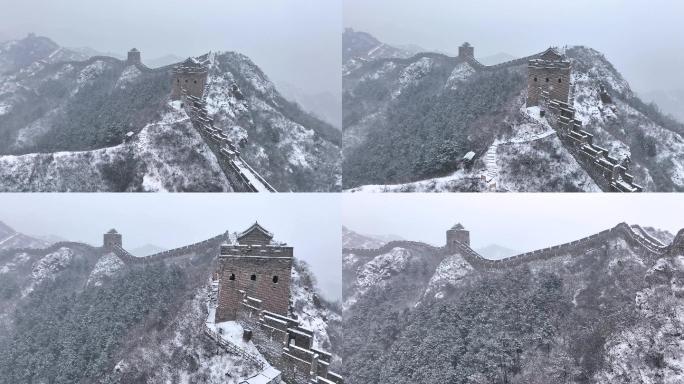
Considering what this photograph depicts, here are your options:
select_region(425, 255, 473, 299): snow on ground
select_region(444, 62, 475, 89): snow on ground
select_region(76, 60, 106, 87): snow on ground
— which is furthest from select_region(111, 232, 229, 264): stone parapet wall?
select_region(444, 62, 475, 89): snow on ground

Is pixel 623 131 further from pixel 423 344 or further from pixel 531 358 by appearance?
pixel 423 344

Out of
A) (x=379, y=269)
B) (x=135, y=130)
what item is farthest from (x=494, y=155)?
(x=135, y=130)

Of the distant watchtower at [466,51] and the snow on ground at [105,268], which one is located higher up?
the distant watchtower at [466,51]

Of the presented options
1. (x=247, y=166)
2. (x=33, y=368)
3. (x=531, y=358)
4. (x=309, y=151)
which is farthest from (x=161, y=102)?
(x=531, y=358)

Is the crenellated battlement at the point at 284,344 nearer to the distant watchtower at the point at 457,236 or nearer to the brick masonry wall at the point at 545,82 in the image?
the distant watchtower at the point at 457,236

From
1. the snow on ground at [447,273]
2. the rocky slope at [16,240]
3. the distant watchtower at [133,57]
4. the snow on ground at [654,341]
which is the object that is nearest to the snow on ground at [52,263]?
the rocky slope at [16,240]

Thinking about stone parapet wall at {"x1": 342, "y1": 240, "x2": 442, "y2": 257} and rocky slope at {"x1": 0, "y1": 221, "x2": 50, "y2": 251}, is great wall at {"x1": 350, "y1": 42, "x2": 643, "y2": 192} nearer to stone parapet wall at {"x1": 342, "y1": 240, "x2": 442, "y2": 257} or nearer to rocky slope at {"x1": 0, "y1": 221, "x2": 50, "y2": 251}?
stone parapet wall at {"x1": 342, "y1": 240, "x2": 442, "y2": 257}

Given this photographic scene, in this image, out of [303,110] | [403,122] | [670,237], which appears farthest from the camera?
[303,110]
